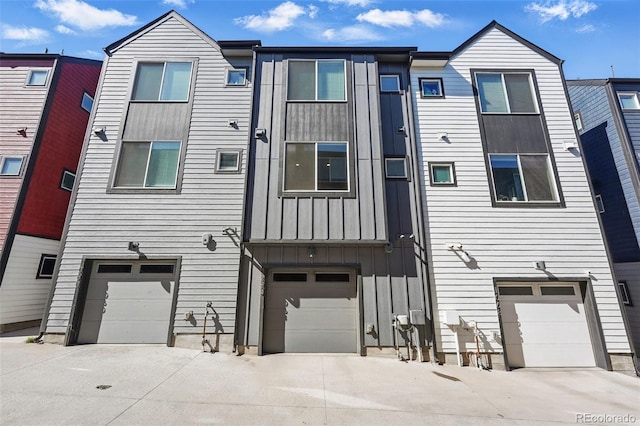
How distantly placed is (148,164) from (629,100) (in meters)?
15.8

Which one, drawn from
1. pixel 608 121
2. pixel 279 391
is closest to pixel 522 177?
pixel 608 121

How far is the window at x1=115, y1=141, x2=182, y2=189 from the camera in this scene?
7168 millimetres

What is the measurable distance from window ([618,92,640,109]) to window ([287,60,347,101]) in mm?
9885

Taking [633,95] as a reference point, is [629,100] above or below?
below

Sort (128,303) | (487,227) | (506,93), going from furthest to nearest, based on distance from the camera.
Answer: (506,93), (487,227), (128,303)

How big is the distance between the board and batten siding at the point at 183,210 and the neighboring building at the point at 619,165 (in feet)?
36.1

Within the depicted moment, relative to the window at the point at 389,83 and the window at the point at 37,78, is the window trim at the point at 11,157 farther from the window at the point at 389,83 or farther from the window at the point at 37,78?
the window at the point at 389,83

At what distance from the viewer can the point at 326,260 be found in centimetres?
645

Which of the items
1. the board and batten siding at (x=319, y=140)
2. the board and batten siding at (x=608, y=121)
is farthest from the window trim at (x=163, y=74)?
the board and batten siding at (x=608, y=121)

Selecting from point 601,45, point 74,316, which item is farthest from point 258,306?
point 601,45

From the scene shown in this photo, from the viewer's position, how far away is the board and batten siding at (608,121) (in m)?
8.16

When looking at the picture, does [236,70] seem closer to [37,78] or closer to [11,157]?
[37,78]

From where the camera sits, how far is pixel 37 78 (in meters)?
8.98

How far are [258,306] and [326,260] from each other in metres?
1.94
